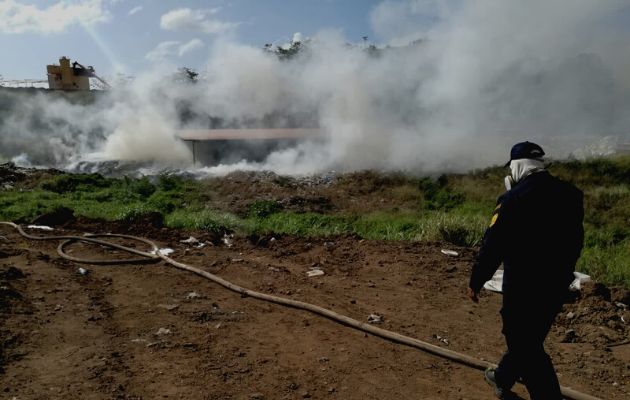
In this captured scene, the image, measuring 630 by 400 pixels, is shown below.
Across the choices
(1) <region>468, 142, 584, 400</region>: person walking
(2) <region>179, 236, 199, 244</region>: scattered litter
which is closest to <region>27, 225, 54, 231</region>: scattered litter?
(2) <region>179, 236, 199, 244</region>: scattered litter

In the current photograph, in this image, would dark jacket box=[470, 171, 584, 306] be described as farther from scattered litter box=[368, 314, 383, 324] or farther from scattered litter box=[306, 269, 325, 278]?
scattered litter box=[306, 269, 325, 278]

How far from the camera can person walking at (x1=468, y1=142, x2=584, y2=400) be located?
2805mm

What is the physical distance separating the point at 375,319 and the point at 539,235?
2248mm

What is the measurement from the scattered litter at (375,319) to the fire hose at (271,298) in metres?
0.34

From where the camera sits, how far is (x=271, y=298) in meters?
4.98

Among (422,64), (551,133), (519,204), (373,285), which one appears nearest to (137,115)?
(422,64)

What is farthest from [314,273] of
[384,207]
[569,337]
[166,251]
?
[384,207]

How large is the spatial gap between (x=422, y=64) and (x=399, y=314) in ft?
44.1

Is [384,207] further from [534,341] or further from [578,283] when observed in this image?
[534,341]

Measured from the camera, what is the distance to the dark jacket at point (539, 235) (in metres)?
2.80

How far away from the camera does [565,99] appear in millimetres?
17031

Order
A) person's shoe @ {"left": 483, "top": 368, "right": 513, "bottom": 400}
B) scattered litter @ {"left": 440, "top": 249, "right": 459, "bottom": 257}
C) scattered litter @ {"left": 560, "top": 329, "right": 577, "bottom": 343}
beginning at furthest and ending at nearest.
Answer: scattered litter @ {"left": 440, "top": 249, "right": 459, "bottom": 257} < scattered litter @ {"left": 560, "top": 329, "right": 577, "bottom": 343} < person's shoe @ {"left": 483, "top": 368, "right": 513, "bottom": 400}

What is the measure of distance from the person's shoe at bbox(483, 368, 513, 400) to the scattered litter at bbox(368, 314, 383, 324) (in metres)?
1.38

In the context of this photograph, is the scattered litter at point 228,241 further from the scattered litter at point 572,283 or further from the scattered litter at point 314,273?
the scattered litter at point 572,283
